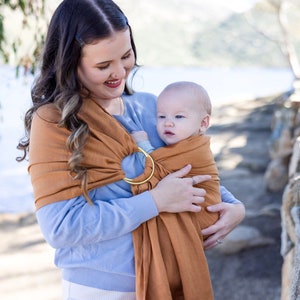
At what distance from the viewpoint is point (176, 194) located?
1300 millimetres

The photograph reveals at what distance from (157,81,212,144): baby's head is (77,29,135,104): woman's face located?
14 centimetres

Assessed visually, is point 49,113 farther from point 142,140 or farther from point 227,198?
point 227,198

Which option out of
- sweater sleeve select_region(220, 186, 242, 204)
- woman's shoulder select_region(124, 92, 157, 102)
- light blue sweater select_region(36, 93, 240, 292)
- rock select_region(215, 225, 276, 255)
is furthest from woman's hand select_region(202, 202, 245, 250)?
rock select_region(215, 225, 276, 255)

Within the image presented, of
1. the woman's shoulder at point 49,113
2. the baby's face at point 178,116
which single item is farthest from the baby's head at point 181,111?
the woman's shoulder at point 49,113

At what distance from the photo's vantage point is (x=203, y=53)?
100 feet

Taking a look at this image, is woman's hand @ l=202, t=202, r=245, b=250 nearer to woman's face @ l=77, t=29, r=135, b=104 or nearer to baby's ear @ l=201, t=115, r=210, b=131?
baby's ear @ l=201, t=115, r=210, b=131

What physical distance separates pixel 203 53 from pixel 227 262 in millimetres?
27506

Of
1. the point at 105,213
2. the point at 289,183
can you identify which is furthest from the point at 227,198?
the point at 289,183

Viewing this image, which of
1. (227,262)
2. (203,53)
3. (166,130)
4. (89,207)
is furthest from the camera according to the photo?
(203,53)

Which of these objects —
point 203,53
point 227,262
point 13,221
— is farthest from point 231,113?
point 203,53

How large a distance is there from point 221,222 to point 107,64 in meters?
0.44

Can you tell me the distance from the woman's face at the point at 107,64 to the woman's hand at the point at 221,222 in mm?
354

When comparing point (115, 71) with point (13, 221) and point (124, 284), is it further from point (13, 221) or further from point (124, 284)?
point (13, 221)

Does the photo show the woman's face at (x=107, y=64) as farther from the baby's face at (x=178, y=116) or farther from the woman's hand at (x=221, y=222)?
the woman's hand at (x=221, y=222)
